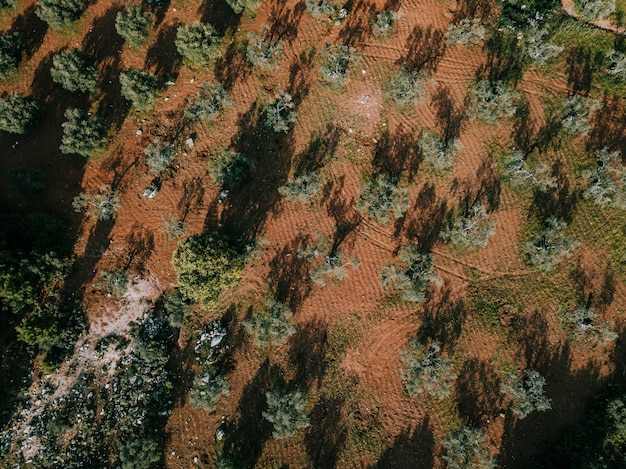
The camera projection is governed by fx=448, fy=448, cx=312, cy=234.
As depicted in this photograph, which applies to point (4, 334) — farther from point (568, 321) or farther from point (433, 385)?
point (568, 321)

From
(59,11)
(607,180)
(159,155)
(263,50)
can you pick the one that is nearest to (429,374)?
(607,180)

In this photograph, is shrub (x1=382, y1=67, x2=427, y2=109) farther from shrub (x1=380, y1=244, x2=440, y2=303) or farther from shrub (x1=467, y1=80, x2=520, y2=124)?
shrub (x1=380, y1=244, x2=440, y2=303)

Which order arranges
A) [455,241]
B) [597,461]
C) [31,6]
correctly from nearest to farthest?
[597,461], [455,241], [31,6]

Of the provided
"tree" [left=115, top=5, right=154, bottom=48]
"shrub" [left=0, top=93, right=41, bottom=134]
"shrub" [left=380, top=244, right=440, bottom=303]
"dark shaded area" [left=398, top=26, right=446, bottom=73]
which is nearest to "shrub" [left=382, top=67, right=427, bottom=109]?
"dark shaded area" [left=398, top=26, right=446, bottom=73]

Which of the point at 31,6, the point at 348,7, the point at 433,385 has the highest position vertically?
the point at 348,7

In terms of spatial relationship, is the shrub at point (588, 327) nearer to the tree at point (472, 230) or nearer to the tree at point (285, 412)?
the tree at point (472, 230)

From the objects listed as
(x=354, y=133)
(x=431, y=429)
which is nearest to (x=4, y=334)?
(x=354, y=133)
